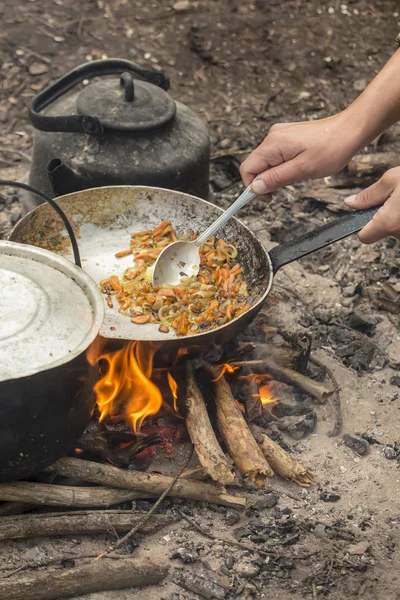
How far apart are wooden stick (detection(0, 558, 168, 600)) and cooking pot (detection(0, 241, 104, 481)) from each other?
407mm

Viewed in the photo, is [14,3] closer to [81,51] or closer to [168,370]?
[81,51]

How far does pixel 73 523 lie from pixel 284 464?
1.03 metres

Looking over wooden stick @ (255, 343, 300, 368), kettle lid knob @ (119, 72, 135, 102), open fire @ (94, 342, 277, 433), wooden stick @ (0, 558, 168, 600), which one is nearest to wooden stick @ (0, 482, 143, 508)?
wooden stick @ (0, 558, 168, 600)

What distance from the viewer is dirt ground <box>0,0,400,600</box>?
2.95m

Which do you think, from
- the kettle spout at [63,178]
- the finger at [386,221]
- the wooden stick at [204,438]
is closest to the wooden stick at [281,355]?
the wooden stick at [204,438]

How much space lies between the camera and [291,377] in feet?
12.7

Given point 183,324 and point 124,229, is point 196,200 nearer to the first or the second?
point 124,229

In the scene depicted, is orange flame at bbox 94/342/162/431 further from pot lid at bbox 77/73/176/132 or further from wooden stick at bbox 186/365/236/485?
pot lid at bbox 77/73/176/132

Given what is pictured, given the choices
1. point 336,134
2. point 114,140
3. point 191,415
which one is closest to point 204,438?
point 191,415

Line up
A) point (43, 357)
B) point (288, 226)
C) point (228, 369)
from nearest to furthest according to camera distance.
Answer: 1. point (43, 357)
2. point (228, 369)
3. point (288, 226)

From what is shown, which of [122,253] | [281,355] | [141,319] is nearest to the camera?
[141,319]

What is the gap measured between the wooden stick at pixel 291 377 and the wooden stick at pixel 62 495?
3.52ft

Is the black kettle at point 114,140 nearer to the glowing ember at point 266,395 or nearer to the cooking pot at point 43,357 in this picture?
the cooking pot at point 43,357

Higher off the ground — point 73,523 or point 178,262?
point 178,262
